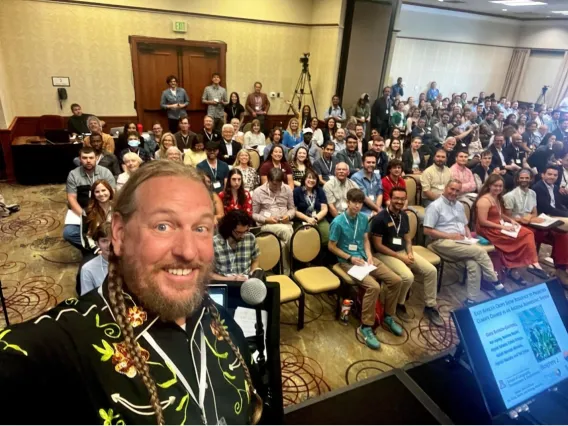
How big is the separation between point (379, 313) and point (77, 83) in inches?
289

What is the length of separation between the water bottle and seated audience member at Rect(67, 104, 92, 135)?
19.1ft

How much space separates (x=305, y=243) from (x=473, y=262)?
1841 mm

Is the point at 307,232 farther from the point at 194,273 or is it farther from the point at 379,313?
the point at 194,273

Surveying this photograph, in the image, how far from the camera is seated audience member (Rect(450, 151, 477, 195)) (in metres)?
5.33

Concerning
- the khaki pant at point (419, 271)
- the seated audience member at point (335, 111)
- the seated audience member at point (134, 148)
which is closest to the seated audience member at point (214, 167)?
the seated audience member at point (134, 148)

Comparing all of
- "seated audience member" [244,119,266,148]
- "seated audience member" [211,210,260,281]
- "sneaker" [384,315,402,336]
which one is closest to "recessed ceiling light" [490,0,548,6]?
"seated audience member" [244,119,266,148]

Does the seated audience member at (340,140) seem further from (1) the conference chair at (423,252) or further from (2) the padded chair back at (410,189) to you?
(1) the conference chair at (423,252)

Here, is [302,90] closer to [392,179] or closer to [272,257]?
[392,179]

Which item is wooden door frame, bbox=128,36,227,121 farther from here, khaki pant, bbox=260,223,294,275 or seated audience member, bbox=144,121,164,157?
khaki pant, bbox=260,223,294,275

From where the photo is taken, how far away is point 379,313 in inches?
139

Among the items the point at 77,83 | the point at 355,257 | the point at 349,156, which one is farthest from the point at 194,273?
the point at 77,83

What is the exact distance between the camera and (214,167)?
4883 millimetres

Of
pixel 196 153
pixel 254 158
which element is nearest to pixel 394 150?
pixel 254 158

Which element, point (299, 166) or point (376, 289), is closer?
point (376, 289)
